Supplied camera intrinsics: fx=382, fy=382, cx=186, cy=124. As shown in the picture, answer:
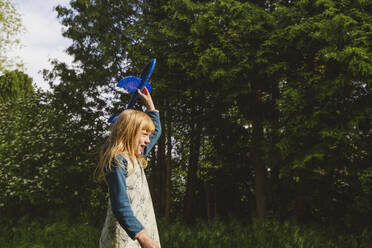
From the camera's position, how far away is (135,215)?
229 cm

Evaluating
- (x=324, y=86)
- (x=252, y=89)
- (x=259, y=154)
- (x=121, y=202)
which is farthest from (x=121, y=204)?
(x=259, y=154)

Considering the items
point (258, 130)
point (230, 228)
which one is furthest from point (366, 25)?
point (230, 228)

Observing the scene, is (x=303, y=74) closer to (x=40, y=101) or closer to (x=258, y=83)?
(x=258, y=83)

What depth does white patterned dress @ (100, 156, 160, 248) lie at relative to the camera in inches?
89.1

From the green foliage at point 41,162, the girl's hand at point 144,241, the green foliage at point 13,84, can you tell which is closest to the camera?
the girl's hand at point 144,241

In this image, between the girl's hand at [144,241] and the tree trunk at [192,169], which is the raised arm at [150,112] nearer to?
the girl's hand at [144,241]

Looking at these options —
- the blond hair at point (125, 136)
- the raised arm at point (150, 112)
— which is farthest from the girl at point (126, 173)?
the raised arm at point (150, 112)

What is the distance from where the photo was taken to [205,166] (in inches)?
623

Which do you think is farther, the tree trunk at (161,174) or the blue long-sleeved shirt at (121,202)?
the tree trunk at (161,174)

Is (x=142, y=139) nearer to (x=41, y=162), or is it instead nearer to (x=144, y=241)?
(x=144, y=241)

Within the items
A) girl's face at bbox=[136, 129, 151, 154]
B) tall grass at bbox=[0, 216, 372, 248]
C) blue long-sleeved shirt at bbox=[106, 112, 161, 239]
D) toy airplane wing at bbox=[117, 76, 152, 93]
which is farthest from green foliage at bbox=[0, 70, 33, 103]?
blue long-sleeved shirt at bbox=[106, 112, 161, 239]

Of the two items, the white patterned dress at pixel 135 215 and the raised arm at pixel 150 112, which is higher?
the raised arm at pixel 150 112

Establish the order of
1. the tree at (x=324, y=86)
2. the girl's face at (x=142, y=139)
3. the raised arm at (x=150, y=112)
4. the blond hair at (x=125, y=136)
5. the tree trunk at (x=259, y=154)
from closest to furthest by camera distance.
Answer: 1. the blond hair at (x=125, y=136)
2. the girl's face at (x=142, y=139)
3. the raised arm at (x=150, y=112)
4. the tree at (x=324, y=86)
5. the tree trunk at (x=259, y=154)

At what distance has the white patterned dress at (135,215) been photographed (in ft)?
7.43
